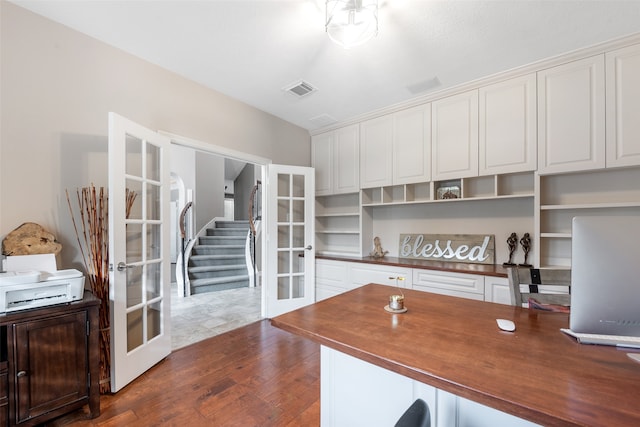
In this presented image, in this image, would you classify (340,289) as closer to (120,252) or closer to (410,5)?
(120,252)

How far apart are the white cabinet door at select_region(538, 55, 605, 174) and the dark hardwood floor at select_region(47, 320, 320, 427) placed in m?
2.71

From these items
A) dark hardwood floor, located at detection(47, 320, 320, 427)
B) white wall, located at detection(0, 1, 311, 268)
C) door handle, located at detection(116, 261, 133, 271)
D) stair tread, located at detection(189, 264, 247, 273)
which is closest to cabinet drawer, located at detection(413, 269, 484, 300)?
dark hardwood floor, located at detection(47, 320, 320, 427)

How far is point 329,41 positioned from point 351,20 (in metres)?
0.36

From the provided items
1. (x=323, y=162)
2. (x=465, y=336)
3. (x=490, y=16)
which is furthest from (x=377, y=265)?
(x=490, y=16)

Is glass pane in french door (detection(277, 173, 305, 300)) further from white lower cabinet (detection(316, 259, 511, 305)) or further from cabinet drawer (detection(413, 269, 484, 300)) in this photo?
cabinet drawer (detection(413, 269, 484, 300))

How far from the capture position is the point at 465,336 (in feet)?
3.32

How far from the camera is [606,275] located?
31.9 inches

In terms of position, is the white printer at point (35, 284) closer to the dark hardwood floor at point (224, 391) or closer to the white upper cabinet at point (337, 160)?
the dark hardwood floor at point (224, 391)

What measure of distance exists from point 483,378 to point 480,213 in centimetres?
263

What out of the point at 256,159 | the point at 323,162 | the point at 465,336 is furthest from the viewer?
the point at 323,162

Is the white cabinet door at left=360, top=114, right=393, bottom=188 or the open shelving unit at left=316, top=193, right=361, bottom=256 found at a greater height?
the white cabinet door at left=360, top=114, right=393, bottom=188

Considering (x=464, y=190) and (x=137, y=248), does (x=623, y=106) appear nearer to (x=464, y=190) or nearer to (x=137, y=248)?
(x=464, y=190)

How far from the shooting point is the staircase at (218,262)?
495 cm

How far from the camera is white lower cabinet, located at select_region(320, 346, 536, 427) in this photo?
0.95 metres
